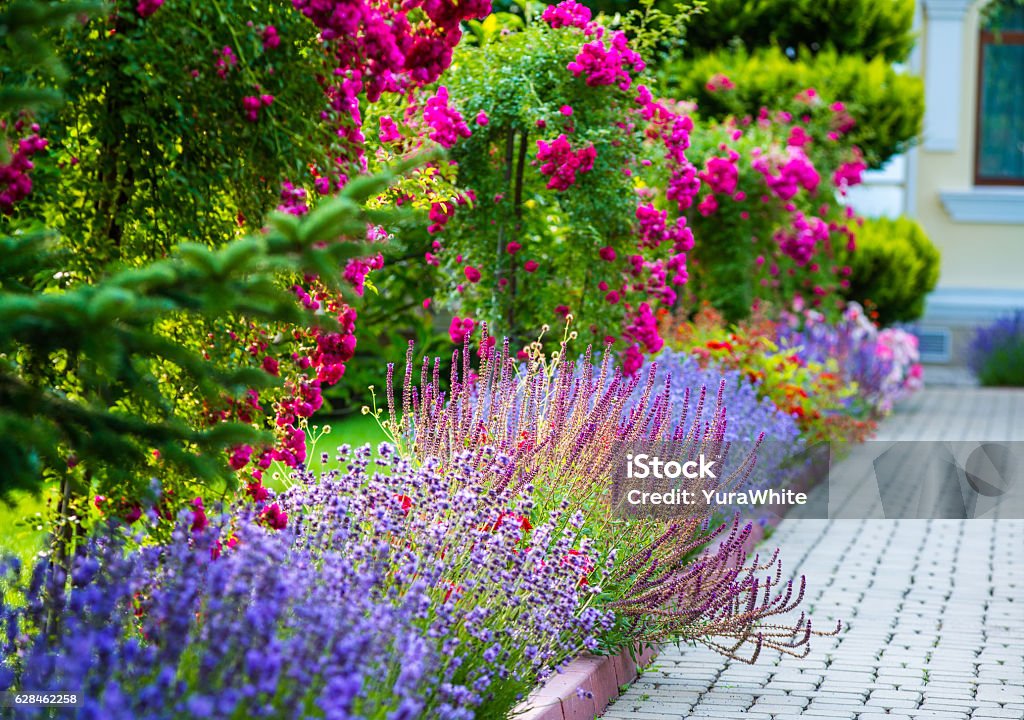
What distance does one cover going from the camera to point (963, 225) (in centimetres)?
1744

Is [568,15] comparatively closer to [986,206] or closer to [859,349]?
[859,349]

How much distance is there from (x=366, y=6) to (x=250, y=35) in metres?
0.32

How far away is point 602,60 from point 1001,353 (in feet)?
33.6

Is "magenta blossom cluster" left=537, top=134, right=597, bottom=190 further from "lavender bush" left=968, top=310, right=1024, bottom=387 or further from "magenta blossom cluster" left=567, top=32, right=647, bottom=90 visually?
"lavender bush" left=968, top=310, right=1024, bottom=387

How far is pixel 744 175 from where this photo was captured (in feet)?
36.7

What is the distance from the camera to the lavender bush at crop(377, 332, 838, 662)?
478 centimetres

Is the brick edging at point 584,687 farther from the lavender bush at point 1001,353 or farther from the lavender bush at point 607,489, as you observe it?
the lavender bush at point 1001,353

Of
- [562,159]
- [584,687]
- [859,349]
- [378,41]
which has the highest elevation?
[378,41]

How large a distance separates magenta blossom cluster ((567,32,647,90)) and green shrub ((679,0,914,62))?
25.0ft

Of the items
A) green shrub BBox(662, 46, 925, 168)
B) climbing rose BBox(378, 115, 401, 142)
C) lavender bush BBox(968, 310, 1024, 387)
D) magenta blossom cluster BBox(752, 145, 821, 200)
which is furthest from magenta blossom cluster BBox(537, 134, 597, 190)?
lavender bush BBox(968, 310, 1024, 387)

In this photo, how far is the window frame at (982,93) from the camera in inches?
699

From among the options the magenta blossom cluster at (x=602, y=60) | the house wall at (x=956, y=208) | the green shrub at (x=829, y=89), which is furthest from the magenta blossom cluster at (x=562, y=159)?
the house wall at (x=956, y=208)

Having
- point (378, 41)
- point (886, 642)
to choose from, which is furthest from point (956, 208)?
point (378, 41)

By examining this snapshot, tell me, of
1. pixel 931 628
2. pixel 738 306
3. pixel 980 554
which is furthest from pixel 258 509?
pixel 738 306
